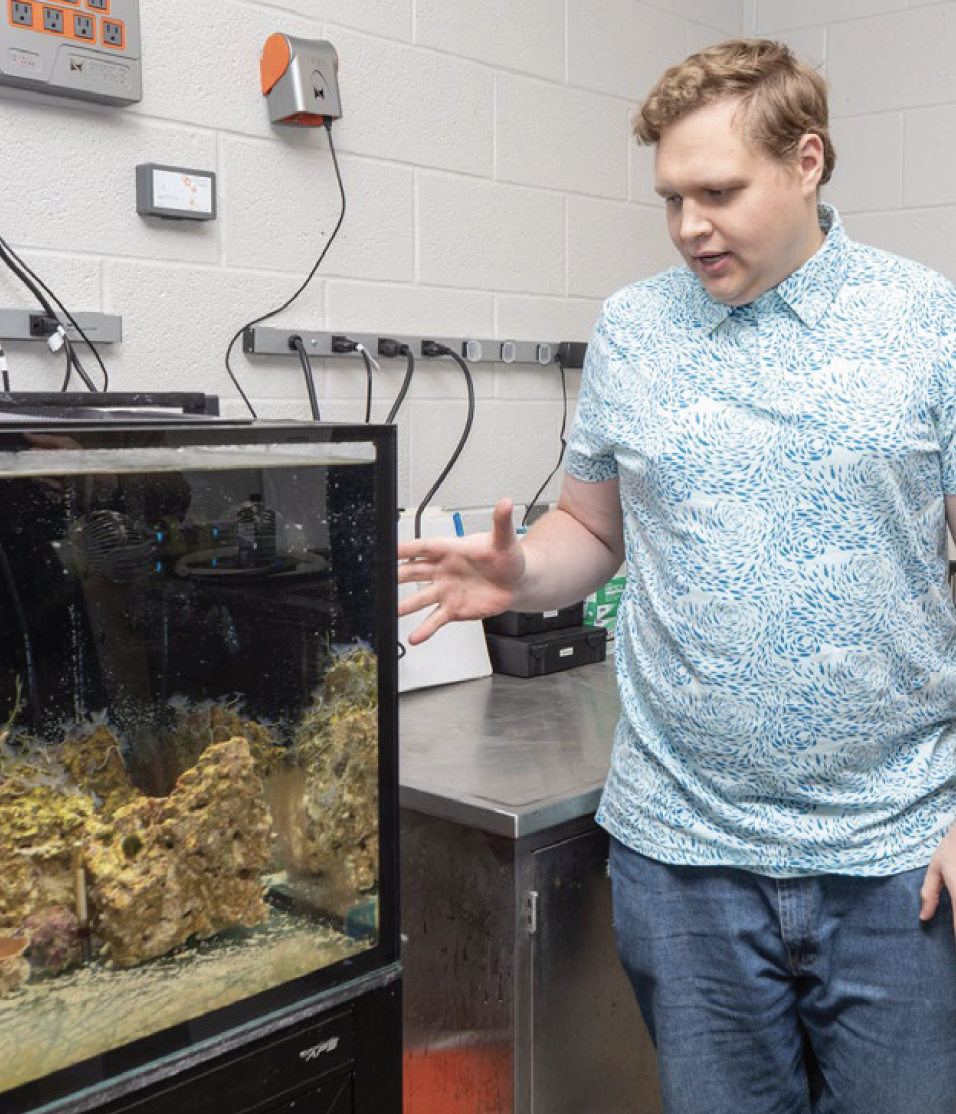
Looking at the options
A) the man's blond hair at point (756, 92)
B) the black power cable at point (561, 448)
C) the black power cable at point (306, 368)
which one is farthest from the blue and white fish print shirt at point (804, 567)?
the black power cable at point (561, 448)

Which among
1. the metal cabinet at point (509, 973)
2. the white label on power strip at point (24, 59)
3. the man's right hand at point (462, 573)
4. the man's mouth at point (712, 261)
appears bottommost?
the metal cabinet at point (509, 973)

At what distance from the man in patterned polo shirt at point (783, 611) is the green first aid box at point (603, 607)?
0.93m

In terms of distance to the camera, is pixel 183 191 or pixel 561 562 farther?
pixel 183 191

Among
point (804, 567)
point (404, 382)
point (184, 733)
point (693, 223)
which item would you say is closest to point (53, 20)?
point (404, 382)

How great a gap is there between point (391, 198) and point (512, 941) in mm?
1239

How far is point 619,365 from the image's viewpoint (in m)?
1.38

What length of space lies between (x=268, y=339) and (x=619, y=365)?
2.41 ft

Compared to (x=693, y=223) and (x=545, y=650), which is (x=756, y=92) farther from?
(x=545, y=650)

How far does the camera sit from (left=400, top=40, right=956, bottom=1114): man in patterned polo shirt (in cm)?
124

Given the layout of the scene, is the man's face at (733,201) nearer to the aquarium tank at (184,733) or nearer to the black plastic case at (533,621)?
the aquarium tank at (184,733)

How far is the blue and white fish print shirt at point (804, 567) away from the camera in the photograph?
4.04 ft

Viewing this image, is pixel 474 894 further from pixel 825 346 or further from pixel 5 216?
pixel 5 216

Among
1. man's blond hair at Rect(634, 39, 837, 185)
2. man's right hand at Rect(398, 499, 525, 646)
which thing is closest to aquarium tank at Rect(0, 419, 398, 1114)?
man's right hand at Rect(398, 499, 525, 646)

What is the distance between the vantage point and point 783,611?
1.24 meters
